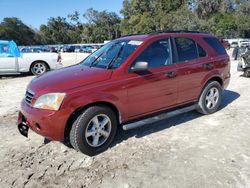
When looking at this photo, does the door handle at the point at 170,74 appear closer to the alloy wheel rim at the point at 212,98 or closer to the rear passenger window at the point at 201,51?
the rear passenger window at the point at 201,51

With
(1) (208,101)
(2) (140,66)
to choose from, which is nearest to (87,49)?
(1) (208,101)

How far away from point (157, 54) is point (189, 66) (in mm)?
797

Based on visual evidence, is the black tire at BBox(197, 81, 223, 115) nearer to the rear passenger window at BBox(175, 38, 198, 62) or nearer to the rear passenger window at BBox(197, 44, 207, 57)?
the rear passenger window at BBox(197, 44, 207, 57)

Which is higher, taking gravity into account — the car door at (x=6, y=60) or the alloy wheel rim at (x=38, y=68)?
the car door at (x=6, y=60)

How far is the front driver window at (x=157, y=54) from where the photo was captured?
16.1 feet

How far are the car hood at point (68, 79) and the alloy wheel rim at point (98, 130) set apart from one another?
0.58 meters

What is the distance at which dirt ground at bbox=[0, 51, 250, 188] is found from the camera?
12.2 feet

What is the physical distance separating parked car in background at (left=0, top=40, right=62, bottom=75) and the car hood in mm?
8220

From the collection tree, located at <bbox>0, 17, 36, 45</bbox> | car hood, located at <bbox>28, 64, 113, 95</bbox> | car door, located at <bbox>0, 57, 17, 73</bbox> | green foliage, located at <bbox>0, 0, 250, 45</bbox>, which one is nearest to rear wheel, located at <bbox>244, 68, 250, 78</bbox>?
car hood, located at <bbox>28, 64, 113, 95</bbox>

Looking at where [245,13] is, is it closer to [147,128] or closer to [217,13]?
[217,13]

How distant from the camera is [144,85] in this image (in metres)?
4.79

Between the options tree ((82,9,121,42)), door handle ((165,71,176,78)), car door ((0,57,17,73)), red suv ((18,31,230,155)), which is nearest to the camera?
red suv ((18,31,230,155))

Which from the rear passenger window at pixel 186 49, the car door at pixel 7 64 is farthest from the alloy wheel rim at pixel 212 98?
the car door at pixel 7 64

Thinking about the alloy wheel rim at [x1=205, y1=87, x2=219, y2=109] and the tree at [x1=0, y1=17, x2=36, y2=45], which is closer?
the alloy wheel rim at [x1=205, y1=87, x2=219, y2=109]
